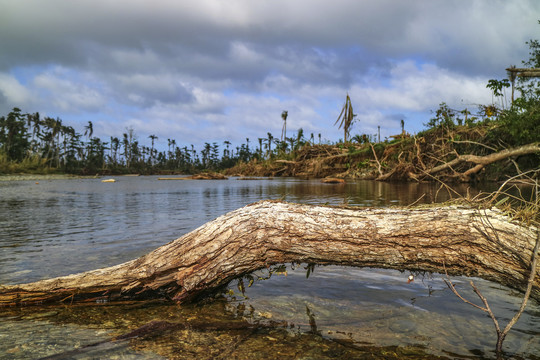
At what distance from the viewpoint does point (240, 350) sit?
Answer: 262 centimetres

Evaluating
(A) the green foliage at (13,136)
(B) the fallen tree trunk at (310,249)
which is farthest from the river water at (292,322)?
(A) the green foliage at (13,136)

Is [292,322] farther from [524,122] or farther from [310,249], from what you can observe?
[524,122]

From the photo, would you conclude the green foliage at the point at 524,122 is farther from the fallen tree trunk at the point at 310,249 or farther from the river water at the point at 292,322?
the fallen tree trunk at the point at 310,249

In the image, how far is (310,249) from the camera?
319 cm

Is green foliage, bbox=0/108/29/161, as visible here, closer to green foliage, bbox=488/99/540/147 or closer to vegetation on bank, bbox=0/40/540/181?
vegetation on bank, bbox=0/40/540/181

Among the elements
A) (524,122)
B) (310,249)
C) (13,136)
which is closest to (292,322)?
(310,249)

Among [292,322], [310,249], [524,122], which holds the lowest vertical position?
[292,322]

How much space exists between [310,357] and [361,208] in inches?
59.7

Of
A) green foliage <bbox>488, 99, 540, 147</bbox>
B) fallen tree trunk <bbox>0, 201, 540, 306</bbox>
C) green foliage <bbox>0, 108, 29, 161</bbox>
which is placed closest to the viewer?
fallen tree trunk <bbox>0, 201, 540, 306</bbox>

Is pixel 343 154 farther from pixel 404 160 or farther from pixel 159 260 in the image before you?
pixel 159 260

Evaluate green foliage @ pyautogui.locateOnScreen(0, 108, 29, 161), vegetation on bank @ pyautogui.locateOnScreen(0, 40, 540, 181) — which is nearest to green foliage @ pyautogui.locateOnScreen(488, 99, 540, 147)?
vegetation on bank @ pyautogui.locateOnScreen(0, 40, 540, 181)

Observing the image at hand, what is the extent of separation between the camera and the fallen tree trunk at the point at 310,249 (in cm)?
281

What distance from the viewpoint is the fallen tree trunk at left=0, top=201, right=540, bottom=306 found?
2807 mm

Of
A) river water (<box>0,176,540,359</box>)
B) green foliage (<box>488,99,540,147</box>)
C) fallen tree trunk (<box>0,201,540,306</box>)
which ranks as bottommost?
river water (<box>0,176,540,359</box>)
